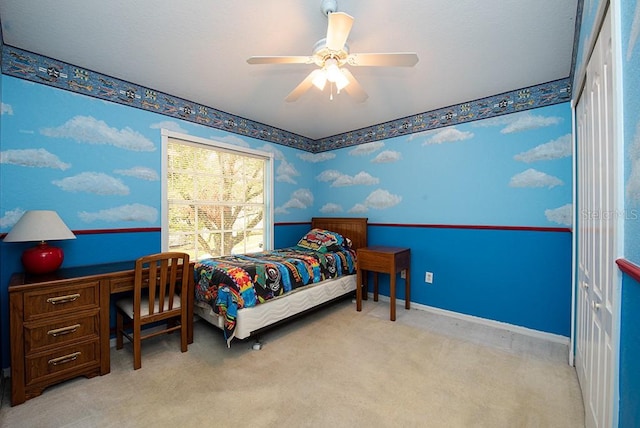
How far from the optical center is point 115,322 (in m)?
2.44

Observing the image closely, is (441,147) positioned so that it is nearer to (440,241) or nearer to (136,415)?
(440,241)

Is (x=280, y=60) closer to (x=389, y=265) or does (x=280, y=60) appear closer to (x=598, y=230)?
(x=598, y=230)

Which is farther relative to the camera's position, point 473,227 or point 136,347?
point 473,227

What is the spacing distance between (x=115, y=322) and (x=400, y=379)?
99.1 inches

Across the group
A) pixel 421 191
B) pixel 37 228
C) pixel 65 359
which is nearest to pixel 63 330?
pixel 65 359

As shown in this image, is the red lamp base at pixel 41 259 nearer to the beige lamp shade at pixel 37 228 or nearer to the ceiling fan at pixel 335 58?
the beige lamp shade at pixel 37 228

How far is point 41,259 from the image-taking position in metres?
1.94

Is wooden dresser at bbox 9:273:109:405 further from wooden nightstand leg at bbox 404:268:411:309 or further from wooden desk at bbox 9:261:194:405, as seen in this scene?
wooden nightstand leg at bbox 404:268:411:309

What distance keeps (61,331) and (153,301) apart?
0.55m

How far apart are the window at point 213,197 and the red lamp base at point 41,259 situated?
0.88 m

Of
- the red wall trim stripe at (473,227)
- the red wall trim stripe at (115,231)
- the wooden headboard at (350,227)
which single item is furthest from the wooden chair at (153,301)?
the wooden headboard at (350,227)

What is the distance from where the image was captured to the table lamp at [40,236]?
1.86 m

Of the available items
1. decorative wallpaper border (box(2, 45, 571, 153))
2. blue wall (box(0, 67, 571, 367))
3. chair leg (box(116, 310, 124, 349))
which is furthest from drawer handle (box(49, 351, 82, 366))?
decorative wallpaper border (box(2, 45, 571, 153))

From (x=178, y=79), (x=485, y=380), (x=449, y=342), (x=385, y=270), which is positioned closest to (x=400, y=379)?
(x=485, y=380)
